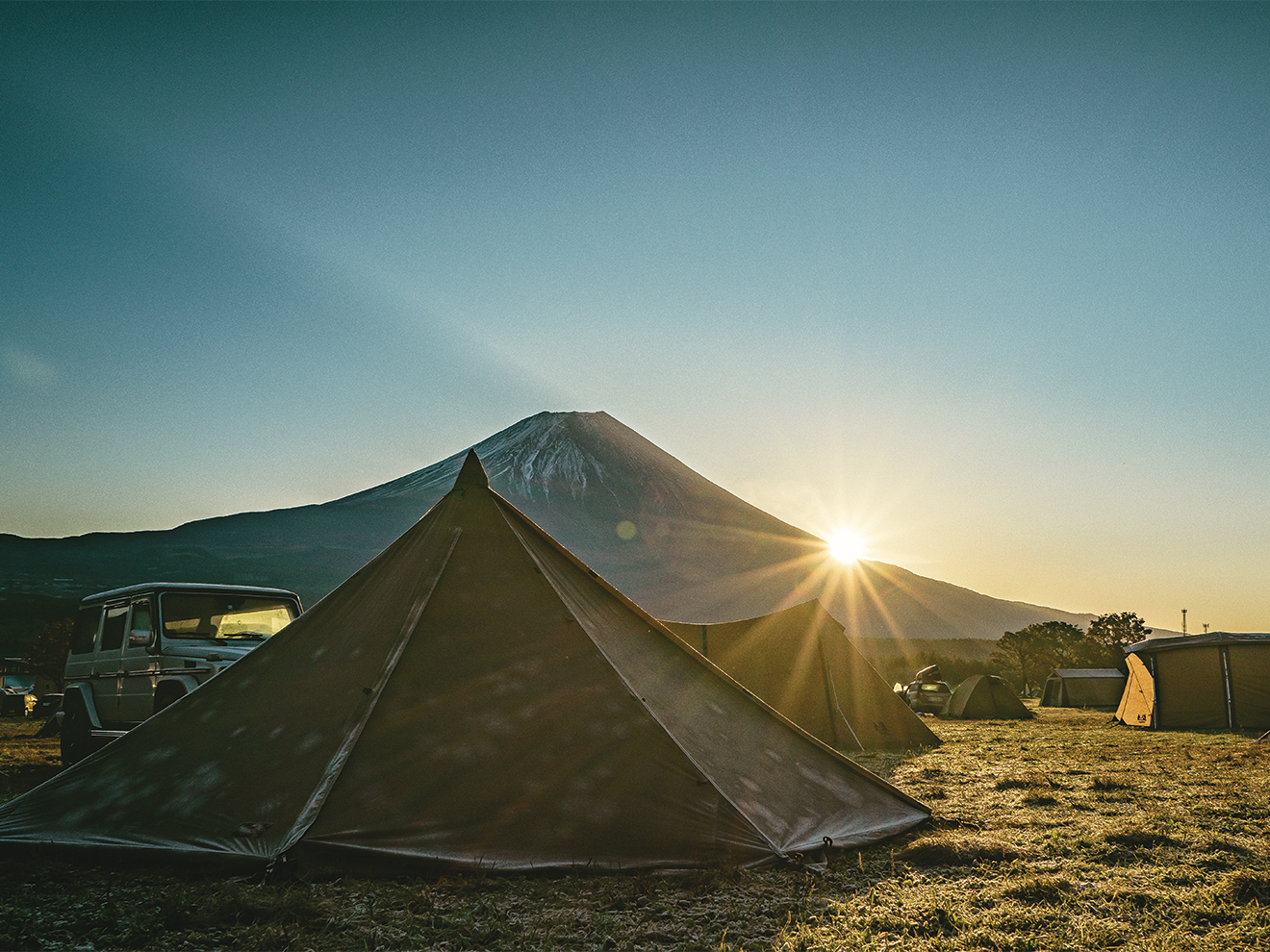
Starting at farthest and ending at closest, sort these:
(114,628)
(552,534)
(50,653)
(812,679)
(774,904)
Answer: (552,534), (50,653), (812,679), (114,628), (774,904)

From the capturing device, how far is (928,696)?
99.7ft

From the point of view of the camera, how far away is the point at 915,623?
19938cm

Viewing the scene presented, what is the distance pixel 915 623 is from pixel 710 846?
21095 cm

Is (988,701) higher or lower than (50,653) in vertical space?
higher

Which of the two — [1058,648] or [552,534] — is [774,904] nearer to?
[1058,648]

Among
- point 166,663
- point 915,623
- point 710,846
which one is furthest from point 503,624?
point 915,623

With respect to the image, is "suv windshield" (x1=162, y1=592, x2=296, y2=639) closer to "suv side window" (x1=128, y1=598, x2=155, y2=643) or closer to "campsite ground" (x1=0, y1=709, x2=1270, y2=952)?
"suv side window" (x1=128, y1=598, x2=155, y2=643)

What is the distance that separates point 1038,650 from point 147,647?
65.8 meters

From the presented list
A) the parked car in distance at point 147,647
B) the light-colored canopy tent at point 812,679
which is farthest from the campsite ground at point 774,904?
the light-colored canopy tent at point 812,679

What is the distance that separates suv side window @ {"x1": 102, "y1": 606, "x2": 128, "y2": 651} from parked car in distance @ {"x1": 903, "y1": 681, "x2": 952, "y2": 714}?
27.8 m

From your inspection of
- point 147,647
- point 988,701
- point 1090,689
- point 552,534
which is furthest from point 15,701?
point 552,534

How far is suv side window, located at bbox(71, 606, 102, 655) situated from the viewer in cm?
1122

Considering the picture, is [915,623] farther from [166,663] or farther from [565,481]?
[166,663]

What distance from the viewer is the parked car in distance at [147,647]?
32.0 ft
